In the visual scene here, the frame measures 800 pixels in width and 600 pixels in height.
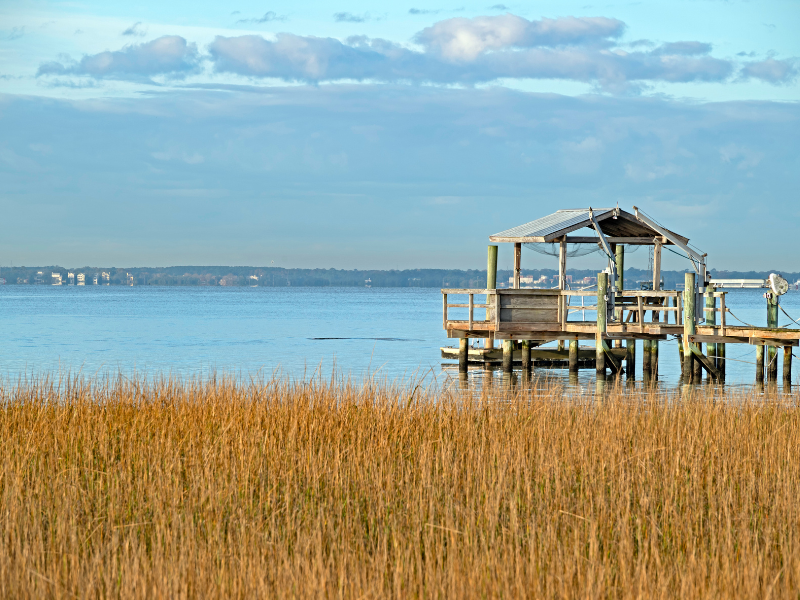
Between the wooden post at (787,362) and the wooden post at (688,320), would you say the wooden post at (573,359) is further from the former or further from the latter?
the wooden post at (787,362)

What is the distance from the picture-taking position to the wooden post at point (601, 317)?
→ 2273 cm

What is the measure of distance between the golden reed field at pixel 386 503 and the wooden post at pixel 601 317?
12.2 meters

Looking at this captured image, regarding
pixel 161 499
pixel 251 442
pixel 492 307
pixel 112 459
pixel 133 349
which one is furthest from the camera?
pixel 133 349

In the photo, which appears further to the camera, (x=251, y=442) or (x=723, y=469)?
(x=251, y=442)

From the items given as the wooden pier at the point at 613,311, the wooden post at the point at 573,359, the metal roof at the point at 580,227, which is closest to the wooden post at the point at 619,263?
the wooden pier at the point at 613,311

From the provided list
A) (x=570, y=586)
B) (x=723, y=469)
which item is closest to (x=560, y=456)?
(x=723, y=469)

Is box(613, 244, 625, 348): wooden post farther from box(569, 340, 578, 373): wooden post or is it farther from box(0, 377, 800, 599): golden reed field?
box(0, 377, 800, 599): golden reed field

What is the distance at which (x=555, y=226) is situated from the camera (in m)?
24.3

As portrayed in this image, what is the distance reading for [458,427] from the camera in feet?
32.1

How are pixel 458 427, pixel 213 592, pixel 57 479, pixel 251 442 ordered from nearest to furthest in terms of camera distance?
pixel 213 592 < pixel 57 479 < pixel 251 442 < pixel 458 427

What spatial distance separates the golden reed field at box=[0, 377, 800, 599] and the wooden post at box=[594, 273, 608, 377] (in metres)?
12.2

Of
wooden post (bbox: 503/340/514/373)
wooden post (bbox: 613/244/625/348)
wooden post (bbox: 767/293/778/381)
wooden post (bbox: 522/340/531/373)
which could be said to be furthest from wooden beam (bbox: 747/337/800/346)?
wooden post (bbox: 503/340/514/373)

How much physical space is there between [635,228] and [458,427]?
1701 centimetres

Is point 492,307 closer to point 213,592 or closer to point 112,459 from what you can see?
point 112,459
